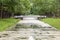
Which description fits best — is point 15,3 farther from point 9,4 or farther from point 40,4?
point 40,4

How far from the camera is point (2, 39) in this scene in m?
11.6

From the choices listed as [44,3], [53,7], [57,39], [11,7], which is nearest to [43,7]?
[44,3]

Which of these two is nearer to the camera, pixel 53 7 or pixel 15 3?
pixel 15 3

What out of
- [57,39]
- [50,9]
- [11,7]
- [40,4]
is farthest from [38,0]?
[57,39]

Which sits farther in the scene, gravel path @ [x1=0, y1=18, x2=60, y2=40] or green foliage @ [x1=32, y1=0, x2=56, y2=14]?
green foliage @ [x1=32, y1=0, x2=56, y2=14]

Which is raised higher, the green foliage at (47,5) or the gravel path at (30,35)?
the gravel path at (30,35)

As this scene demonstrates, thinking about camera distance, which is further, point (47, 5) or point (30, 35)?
Answer: point (47, 5)

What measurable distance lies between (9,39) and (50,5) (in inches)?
1861

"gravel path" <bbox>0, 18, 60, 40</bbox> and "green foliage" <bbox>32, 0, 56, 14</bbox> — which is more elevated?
"gravel path" <bbox>0, 18, 60, 40</bbox>

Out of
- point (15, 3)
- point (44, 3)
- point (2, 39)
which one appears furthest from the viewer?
point (44, 3)

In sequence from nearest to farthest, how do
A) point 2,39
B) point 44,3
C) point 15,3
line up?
point 2,39 → point 15,3 → point 44,3

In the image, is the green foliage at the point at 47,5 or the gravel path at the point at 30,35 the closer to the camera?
the gravel path at the point at 30,35

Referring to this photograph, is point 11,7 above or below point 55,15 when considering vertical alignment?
above

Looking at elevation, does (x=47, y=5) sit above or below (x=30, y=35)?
below
